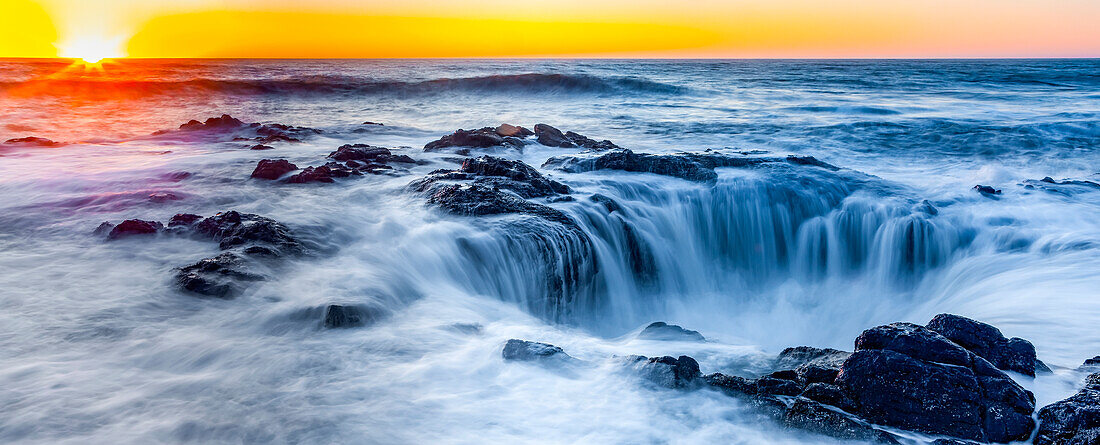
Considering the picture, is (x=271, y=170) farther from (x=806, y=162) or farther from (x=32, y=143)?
(x=806, y=162)

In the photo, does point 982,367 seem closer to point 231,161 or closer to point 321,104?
point 231,161

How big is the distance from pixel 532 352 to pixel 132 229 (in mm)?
4962

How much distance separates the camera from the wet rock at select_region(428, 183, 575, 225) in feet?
24.8

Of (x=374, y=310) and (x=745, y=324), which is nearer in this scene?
(x=374, y=310)

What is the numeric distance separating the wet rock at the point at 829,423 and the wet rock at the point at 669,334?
153 cm

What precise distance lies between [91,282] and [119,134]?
507 inches

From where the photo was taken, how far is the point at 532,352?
175 inches

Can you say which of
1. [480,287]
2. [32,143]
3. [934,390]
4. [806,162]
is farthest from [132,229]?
[806,162]

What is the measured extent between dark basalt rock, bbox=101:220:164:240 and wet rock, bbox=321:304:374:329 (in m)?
3.07

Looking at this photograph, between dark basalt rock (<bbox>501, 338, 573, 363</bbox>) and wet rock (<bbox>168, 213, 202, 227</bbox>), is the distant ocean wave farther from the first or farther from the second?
dark basalt rock (<bbox>501, 338, 573, 363</bbox>)

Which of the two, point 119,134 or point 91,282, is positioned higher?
point 119,134

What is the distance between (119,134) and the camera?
1602cm

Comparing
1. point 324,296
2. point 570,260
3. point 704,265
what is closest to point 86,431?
point 324,296

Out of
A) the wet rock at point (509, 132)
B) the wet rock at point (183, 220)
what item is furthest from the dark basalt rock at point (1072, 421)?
the wet rock at point (509, 132)
